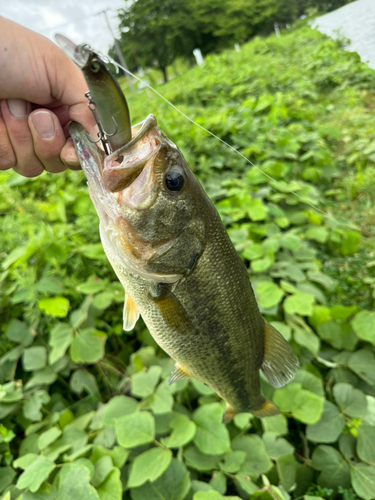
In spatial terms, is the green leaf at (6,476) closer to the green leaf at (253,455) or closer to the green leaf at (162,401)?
the green leaf at (162,401)

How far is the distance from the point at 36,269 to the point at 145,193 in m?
1.82

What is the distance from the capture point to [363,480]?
5.39 ft

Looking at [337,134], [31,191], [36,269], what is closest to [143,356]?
[36,269]

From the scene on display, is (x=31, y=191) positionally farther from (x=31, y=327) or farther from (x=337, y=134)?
(x=337, y=134)

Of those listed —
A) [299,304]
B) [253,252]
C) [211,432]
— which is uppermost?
[253,252]

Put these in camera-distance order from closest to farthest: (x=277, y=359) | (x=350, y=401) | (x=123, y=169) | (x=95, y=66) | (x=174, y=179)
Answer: (x=95, y=66), (x=123, y=169), (x=174, y=179), (x=277, y=359), (x=350, y=401)

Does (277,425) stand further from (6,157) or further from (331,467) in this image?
(6,157)

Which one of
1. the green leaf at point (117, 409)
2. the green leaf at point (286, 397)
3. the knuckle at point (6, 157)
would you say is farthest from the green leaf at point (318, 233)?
the knuckle at point (6, 157)

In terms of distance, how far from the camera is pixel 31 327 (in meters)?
2.39

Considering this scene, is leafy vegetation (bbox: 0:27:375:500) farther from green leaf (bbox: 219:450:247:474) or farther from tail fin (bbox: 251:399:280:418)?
tail fin (bbox: 251:399:280:418)

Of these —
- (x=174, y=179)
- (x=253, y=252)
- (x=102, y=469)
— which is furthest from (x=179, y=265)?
(x=253, y=252)

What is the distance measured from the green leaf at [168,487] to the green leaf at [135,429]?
0.67 feet

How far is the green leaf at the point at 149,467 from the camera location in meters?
1.47

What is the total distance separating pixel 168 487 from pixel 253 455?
0.49 m
